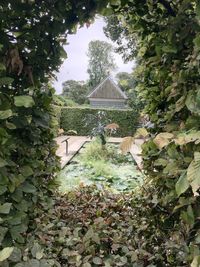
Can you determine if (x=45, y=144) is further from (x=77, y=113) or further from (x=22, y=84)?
(x=77, y=113)

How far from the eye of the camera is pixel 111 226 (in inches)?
117

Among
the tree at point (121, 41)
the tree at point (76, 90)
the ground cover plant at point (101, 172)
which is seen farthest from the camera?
the tree at point (76, 90)

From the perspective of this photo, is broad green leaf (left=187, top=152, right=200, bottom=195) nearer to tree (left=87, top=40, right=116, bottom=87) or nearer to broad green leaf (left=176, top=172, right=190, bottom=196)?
broad green leaf (left=176, top=172, right=190, bottom=196)

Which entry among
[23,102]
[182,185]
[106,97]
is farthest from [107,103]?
[182,185]

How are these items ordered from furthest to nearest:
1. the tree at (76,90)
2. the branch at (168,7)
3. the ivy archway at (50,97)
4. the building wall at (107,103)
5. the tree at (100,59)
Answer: the tree at (100,59)
the tree at (76,90)
the building wall at (107,103)
the branch at (168,7)
the ivy archway at (50,97)

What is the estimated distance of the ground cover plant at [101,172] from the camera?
6.15 m

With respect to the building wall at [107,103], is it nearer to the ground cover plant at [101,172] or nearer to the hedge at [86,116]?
the hedge at [86,116]

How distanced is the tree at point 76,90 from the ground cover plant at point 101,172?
96.3 ft

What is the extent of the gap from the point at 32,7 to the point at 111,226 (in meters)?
1.97

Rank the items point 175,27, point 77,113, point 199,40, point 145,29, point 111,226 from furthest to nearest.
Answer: point 77,113, point 111,226, point 145,29, point 175,27, point 199,40

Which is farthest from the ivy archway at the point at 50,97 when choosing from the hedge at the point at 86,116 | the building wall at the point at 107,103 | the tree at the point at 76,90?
the tree at the point at 76,90

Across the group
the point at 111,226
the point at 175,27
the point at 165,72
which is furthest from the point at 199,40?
the point at 111,226

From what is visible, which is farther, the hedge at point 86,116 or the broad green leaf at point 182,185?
the hedge at point 86,116

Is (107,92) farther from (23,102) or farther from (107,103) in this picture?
(23,102)
